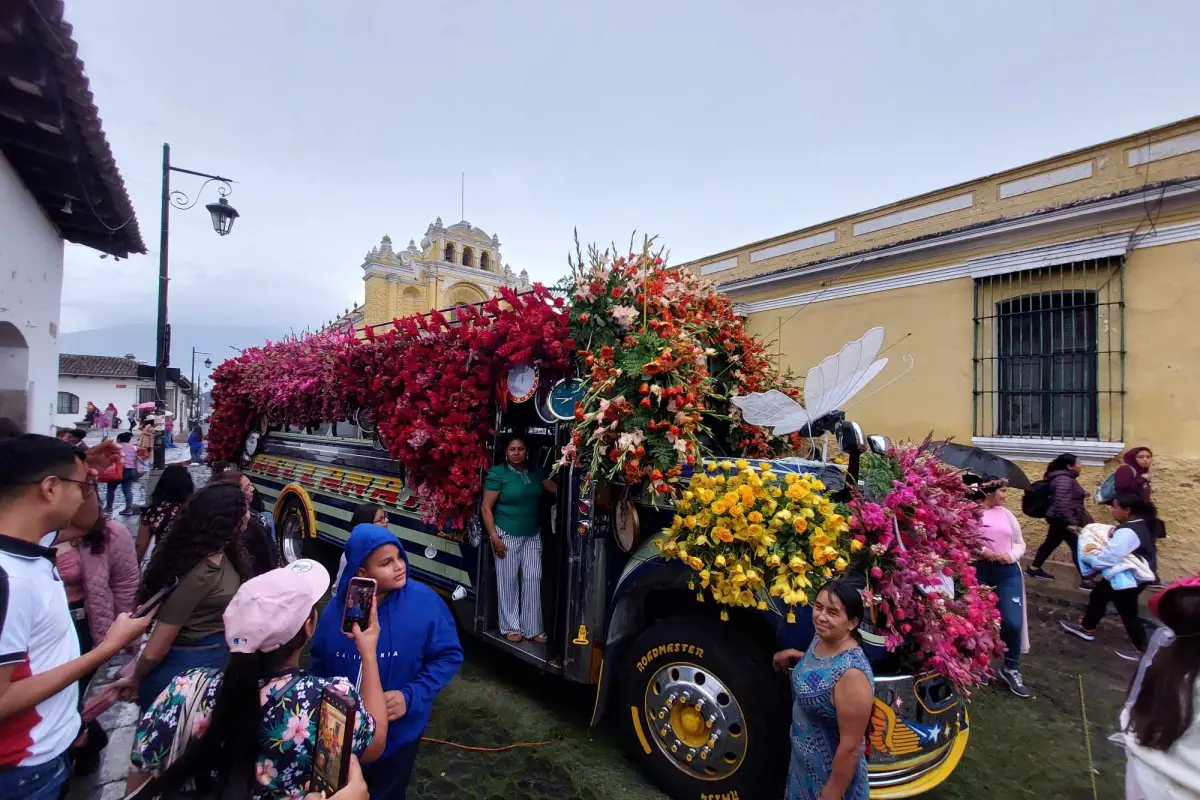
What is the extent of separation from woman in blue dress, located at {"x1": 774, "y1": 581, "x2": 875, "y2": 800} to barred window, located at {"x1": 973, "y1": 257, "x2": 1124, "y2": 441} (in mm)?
8343

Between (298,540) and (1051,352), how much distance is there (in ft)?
36.0

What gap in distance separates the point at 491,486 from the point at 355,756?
8.68 feet

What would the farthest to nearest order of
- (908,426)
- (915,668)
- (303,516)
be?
1. (908,426)
2. (303,516)
3. (915,668)

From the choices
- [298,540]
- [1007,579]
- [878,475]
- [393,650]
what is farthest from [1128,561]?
[298,540]

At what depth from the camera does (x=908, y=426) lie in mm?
10406

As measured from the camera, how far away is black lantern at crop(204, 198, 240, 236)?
10.3m

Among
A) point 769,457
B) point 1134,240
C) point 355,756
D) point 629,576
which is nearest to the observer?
point 355,756

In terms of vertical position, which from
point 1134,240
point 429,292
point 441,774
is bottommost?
point 441,774

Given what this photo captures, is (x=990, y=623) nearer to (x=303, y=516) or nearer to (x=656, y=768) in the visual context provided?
(x=656, y=768)

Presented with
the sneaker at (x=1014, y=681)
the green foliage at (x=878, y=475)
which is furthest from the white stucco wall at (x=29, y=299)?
the sneaker at (x=1014, y=681)

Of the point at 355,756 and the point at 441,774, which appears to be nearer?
the point at 355,756

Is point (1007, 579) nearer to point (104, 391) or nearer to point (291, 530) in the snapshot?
point (291, 530)

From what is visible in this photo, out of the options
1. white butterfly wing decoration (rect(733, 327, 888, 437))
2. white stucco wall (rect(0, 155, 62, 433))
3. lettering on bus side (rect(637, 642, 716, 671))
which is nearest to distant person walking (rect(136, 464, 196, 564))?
lettering on bus side (rect(637, 642, 716, 671))

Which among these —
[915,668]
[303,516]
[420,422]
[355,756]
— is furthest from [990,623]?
[303,516]
